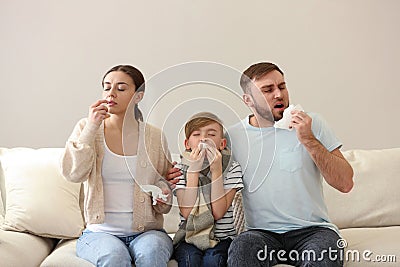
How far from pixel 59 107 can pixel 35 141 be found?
7.8 inches

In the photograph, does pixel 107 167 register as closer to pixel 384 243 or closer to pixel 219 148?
pixel 219 148

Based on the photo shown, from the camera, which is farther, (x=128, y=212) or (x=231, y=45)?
(x=231, y=45)

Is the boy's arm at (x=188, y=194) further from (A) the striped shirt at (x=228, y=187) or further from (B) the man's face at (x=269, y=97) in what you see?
(B) the man's face at (x=269, y=97)

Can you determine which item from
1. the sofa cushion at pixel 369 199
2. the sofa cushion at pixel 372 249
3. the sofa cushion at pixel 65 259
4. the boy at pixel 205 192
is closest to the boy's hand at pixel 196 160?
the boy at pixel 205 192

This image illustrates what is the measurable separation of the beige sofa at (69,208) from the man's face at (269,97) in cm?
46

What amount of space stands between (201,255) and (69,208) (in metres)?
0.64

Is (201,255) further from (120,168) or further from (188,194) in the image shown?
(120,168)

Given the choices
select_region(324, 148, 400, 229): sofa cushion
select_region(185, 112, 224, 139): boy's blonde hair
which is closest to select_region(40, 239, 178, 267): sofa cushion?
select_region(185, 112, 224, 139): boy's blonde hair

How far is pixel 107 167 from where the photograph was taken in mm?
2324

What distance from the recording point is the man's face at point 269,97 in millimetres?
2293

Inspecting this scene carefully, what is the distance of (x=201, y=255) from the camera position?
221 cm

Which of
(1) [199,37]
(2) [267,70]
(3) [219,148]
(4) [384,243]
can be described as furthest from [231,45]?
(4) [384,243]

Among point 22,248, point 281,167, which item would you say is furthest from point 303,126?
point 22,248

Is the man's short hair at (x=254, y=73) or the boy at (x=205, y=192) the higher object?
the man's short hair at (x=254, y=73)
